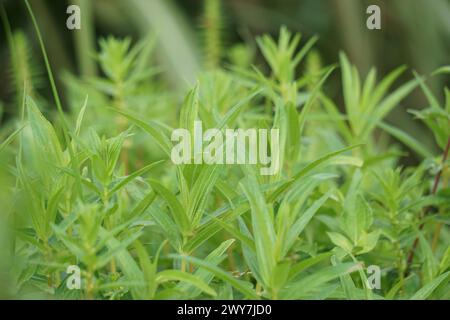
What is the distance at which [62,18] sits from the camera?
2.00 m

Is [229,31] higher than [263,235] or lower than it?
higher

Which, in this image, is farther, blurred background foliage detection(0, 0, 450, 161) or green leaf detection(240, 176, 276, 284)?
blurred background foliage detection(0, 0, 450, 161)

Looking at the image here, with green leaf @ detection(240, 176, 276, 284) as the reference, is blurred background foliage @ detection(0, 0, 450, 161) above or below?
above

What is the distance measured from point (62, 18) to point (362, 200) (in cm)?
149

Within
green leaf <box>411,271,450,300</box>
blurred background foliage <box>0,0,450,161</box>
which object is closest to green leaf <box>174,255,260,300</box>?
green leaf <box>411,271,450,300</box>

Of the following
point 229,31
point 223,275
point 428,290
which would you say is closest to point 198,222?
point 223,275

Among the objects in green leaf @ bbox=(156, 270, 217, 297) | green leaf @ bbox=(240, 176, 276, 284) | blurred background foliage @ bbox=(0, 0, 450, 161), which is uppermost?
blurred background foliage @ bbox=(0, 0, 450, 161)

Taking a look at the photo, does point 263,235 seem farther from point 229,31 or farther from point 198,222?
point 229,31

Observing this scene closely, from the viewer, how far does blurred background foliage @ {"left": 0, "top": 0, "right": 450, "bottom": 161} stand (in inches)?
57.6

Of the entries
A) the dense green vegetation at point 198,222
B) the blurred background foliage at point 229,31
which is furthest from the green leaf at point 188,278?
the blurred background foliage at point 229,31

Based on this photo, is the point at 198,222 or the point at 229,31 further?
the point at 229,31

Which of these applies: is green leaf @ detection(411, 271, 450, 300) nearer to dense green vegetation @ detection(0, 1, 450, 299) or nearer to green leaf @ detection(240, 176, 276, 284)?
dense green vegetation @ detection(0, 1, 450, 299)

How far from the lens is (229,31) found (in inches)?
92.1
